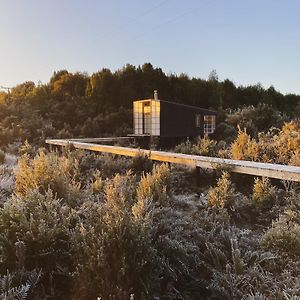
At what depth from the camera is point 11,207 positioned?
3709 millimetres

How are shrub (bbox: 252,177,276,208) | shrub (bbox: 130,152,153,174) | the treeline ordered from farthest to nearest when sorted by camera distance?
the treeline, shrub (bbox: 130,152,153,174), shrub (bbox: 252,177,276,208)

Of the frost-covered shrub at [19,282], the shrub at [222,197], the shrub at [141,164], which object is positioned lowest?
the frost-covered shrub at [19,282]

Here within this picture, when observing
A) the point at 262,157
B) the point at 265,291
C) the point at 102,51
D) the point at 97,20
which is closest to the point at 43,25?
the point at 97,20

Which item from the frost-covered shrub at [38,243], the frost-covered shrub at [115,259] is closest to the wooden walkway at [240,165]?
the frost-covered shrub at [115,259]

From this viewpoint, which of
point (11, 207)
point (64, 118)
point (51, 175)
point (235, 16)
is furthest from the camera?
point (64, 118)

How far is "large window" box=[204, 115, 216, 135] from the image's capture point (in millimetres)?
A: 21578

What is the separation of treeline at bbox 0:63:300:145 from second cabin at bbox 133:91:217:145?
3.17 meters

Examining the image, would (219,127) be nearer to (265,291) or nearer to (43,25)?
(43,25)

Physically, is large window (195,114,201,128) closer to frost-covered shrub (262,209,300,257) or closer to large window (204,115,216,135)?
large window (204,115,216,135)

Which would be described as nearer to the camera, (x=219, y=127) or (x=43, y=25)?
(x=43, y=25)

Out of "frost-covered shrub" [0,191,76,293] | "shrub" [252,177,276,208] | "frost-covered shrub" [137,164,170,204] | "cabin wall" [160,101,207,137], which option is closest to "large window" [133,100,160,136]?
"cabin wall" [160,101,207,137]

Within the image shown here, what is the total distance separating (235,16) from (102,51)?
11270mm

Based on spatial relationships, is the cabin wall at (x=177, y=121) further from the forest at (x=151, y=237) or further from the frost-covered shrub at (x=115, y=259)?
the frost-covered shrub at (x=115, y=259)

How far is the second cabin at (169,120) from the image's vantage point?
18906 mm
